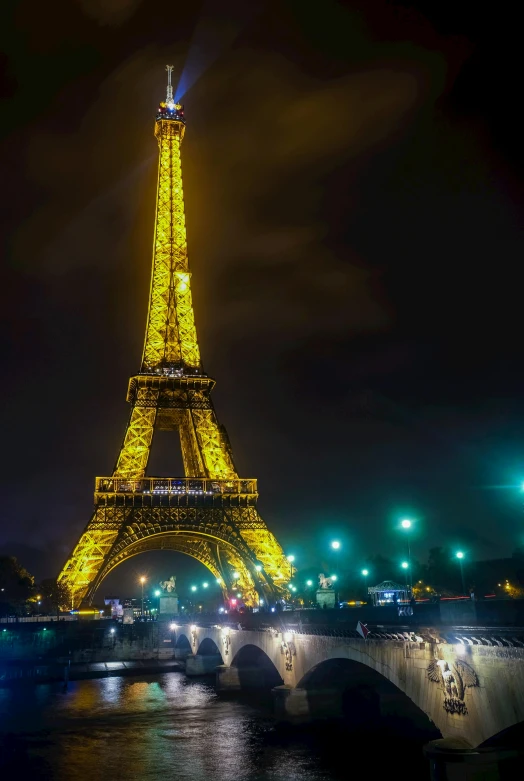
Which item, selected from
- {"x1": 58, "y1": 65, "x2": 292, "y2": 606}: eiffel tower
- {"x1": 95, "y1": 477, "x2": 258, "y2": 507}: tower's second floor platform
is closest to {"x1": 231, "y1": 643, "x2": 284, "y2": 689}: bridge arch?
{"x1": 58, "y1": 65, "x2": 292, "y2": 606}: eiffel tower

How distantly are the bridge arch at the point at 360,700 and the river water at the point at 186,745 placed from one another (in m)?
1.00

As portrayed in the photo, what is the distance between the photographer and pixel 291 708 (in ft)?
127

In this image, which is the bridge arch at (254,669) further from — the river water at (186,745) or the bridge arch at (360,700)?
the bridge arch at (360,700)

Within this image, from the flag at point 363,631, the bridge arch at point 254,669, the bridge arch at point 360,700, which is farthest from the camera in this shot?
the bridge arch at point 254,669

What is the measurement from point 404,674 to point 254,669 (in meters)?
36.3

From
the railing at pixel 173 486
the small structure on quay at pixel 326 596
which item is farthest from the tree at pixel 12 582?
the small structure on quay at pixel 326 596

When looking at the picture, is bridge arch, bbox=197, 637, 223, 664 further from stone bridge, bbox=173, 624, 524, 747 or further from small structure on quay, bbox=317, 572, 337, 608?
small structure on quay, bbox=317, 572, 337, 608

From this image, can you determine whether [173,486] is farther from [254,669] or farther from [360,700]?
[360,700]

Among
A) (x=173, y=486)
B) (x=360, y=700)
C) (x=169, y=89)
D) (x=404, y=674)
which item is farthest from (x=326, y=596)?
(x=169, y=89)

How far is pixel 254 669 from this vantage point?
5909cm

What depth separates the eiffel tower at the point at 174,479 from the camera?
253 ft

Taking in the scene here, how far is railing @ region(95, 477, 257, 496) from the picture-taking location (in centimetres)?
7969

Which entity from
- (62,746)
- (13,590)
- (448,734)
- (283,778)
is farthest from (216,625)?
(13,590)

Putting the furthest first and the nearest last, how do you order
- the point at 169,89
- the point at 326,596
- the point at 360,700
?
the point at 169,89 → the point at 326,596 → the point at 360,700
